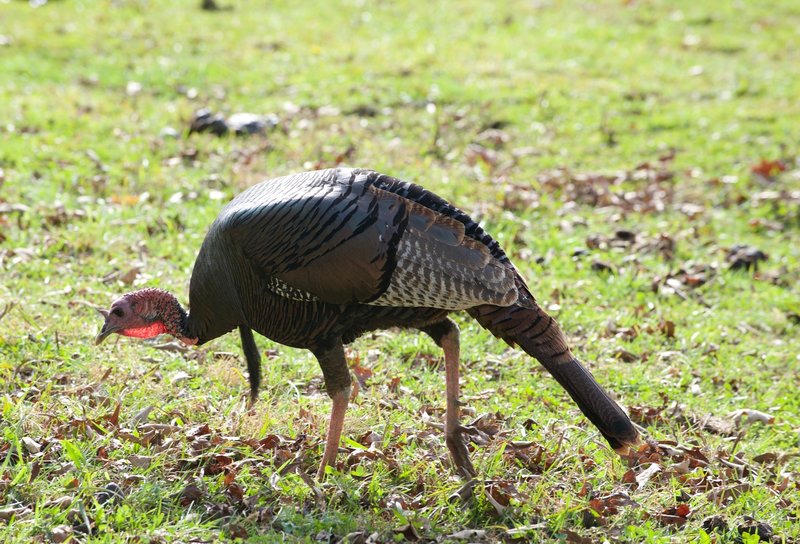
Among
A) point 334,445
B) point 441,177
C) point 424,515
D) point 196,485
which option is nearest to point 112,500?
point 196,485

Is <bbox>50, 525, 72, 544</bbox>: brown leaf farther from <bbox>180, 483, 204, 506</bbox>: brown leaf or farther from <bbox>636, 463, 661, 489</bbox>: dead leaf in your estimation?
<bbox>636, 463, 661, 489</bbox>: dead leaf

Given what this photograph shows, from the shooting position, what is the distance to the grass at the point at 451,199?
3.95 metres

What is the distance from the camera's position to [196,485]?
3.88 m

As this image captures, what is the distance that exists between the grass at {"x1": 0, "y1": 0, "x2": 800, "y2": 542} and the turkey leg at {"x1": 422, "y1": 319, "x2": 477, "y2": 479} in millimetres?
82

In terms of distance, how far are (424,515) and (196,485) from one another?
2.97 feet

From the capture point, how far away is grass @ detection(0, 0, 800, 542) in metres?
3.95

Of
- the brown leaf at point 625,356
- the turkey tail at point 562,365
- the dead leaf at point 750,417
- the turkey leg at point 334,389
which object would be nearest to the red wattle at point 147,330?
the turkey leg at point 334,389

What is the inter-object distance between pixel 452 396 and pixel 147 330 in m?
1.39

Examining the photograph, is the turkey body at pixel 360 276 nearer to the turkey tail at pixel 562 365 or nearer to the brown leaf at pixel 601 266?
the turkey tail at pixel 562 365

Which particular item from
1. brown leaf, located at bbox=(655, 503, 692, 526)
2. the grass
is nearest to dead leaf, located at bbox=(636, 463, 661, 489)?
the grass

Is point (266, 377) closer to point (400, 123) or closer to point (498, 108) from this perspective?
point (400, 123)

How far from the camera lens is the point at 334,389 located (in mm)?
4094

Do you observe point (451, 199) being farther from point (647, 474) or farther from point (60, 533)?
point (60, 533)

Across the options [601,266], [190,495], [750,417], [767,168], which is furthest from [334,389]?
[767,168]
